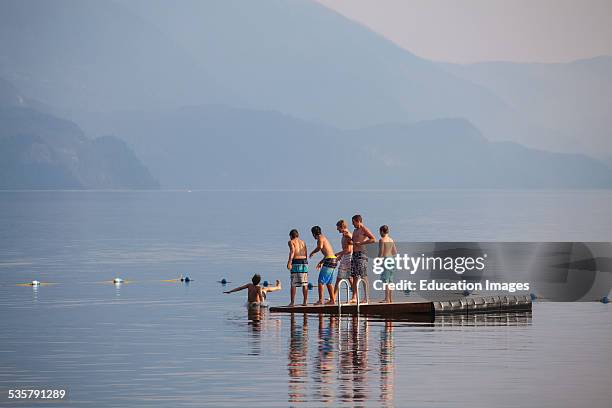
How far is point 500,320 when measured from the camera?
3741 centimetres

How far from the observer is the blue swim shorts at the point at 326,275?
1471 inches

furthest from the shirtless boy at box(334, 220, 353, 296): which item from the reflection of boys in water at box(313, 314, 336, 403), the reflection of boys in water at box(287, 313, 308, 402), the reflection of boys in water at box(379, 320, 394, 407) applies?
the reflection of boys in water at box(379, 320, 394, 407)

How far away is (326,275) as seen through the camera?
37.5m

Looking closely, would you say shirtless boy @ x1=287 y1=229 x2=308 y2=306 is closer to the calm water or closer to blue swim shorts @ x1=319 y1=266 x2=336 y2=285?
blue swim shorts @ x1=319 y1=266 x2=336 y2=285

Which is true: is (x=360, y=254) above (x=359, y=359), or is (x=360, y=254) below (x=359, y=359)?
Answer: above

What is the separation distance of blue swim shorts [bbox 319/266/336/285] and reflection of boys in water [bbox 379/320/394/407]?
2.14 m

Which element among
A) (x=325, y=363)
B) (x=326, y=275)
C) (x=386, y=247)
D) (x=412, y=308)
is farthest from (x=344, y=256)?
(x=325, y=363)

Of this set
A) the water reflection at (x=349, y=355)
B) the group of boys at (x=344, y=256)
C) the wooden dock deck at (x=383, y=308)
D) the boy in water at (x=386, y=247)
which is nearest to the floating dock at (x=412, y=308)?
the wooden dock deck at (x=383, y=308)

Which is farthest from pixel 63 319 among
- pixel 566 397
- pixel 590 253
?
pixel 566 397

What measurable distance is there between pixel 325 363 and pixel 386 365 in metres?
1.34

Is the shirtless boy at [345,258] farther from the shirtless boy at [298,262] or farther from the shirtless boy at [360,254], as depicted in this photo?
the shirtless boy at [298,262]

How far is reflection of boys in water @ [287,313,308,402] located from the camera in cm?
2531

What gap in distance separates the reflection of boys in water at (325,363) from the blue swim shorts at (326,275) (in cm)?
122

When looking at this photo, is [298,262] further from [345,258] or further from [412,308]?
[412,308]
